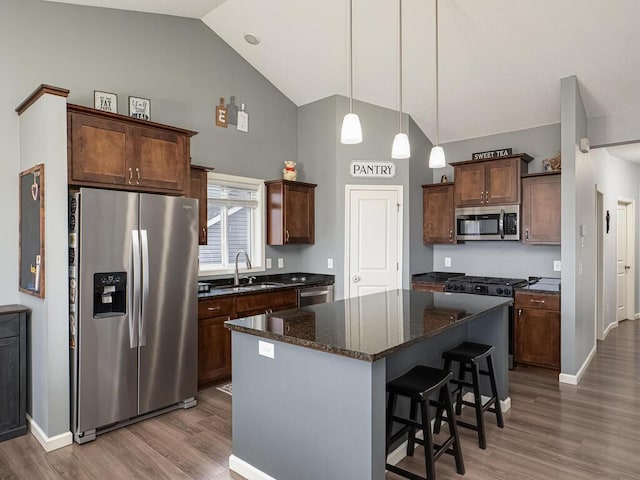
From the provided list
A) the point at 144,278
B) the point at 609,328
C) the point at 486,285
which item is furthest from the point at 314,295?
the point at 609,328

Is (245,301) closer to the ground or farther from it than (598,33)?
closer to the ground

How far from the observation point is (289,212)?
203 inches

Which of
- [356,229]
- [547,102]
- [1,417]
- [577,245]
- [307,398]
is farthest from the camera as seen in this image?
[356,229]

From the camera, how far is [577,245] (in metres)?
4.13

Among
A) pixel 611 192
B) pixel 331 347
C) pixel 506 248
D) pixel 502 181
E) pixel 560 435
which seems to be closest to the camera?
pixel 331 347

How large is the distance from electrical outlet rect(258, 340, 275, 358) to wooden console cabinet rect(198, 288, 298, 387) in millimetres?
1518

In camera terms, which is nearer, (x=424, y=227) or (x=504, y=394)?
(x=504, y=394)

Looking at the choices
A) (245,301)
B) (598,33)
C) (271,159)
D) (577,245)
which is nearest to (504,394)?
(577,245)

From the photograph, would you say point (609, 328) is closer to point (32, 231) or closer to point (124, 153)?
point (124, 153)

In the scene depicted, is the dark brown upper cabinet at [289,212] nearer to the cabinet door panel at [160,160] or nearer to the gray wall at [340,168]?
the gray wall at [340,168]

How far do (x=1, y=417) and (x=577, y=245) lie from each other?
5.20 meters

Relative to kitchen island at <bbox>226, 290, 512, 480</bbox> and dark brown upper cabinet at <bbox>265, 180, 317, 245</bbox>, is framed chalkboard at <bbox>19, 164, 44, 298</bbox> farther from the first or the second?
dark brown upper cabinet at <bbox>265, 180, 317, 245</bbox>

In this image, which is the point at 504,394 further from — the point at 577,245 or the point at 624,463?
the point at 577,245

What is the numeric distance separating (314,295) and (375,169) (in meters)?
1.80
